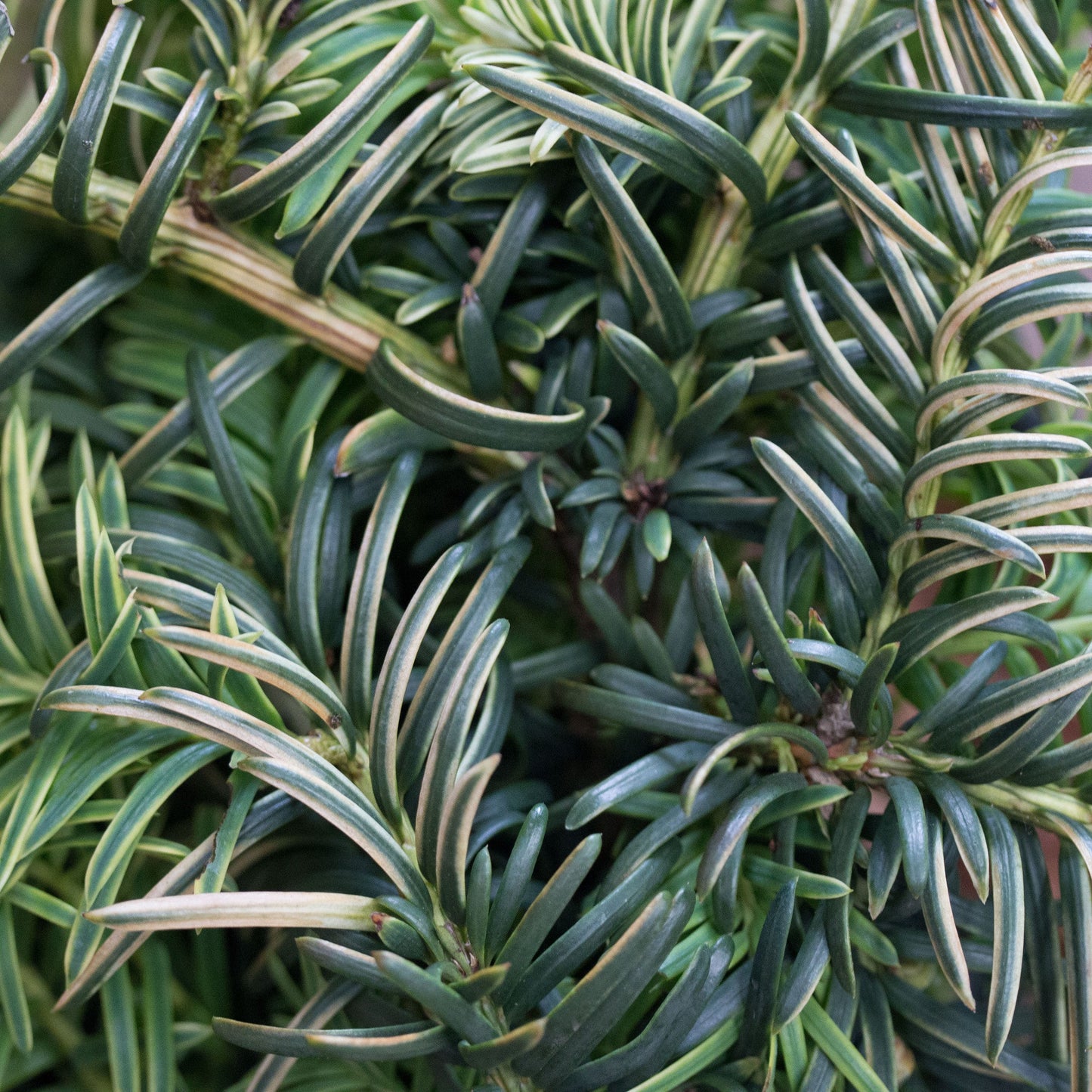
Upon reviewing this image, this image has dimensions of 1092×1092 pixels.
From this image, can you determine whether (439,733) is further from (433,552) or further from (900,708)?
(900,708)

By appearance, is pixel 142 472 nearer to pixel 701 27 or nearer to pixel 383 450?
pixel 383 450

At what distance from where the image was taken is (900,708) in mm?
557

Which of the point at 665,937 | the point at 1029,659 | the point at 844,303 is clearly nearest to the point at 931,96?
the point at 844,303

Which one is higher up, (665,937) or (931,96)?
(931,96)

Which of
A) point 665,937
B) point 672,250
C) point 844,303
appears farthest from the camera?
point 672,250

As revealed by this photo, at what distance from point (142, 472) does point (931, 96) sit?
44 centimetres

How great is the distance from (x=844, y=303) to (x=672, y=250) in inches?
5.4

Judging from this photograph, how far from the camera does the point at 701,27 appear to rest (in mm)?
486

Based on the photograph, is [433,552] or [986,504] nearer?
[986,504]

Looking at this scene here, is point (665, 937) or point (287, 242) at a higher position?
point (287, 242)

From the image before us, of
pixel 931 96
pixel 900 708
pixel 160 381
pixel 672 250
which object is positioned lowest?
pixel 900 708

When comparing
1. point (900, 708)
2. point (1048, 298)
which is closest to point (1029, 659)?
point (900, 708)

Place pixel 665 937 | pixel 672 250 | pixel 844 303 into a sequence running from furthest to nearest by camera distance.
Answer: pixel 672 250, pixel 844 303, pixel 665 937

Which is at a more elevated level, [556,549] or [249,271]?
[249,271]
